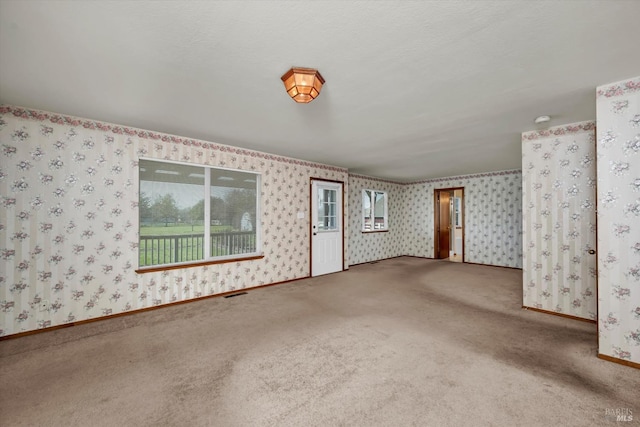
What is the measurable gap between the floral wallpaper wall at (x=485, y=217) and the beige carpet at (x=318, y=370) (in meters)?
3.65

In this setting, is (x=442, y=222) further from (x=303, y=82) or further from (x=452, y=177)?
(x=303, y=82)

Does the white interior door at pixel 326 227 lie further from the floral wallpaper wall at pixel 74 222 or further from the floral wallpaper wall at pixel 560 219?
the floral wallpaper wall at pixel 560 219

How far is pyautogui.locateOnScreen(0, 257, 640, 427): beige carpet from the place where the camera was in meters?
1.67

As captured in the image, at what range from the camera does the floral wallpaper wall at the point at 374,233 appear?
6973 millimetres

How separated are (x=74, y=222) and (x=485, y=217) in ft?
27.2

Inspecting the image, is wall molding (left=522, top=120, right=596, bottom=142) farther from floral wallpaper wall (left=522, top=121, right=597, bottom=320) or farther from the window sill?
the window sill

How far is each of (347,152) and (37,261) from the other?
4418 mm

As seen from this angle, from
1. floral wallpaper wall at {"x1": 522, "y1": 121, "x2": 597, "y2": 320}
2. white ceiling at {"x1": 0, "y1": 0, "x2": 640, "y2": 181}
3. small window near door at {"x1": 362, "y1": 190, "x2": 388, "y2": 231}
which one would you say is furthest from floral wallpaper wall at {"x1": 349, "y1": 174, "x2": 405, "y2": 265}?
floral wallpaper wall at {"x1": 522, "y1": 121, "x2": 597, "y2": 320}

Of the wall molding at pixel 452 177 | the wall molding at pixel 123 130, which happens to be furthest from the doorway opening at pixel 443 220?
the wall molding at pixel 123 130

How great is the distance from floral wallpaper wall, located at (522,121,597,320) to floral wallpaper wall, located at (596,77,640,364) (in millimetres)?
1020

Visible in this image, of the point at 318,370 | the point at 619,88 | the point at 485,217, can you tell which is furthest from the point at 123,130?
the point at 485,217

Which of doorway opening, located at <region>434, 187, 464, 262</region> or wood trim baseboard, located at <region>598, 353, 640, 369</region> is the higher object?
doorway opening, located at <region>434, 187, 464, 262</region>

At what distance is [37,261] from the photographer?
9.53ft

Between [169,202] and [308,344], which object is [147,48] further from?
[308,344]
